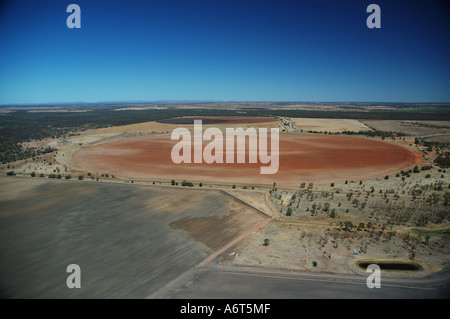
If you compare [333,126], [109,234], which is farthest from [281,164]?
[333,126]

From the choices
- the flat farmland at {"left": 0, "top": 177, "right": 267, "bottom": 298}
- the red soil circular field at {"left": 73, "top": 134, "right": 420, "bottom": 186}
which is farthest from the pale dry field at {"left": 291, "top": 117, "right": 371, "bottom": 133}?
the flat farmland at {"left": 0, "top": 177, "right": 267, "bottom": 298}

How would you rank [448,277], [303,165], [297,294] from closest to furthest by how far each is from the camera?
[297,294], [448,277], [303,165]

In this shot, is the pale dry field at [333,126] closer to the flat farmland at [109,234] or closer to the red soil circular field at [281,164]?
the red soil circular field at [281,164]

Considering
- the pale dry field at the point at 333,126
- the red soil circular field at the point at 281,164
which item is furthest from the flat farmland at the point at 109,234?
the pale dry field at the point at 333,126

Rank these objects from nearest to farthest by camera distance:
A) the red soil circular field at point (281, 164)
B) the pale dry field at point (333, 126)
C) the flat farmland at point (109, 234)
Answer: the flat farmland at point (109, 234)
the red soil circular field at point (281, 164)
the pale dry field at point (333, 126)
